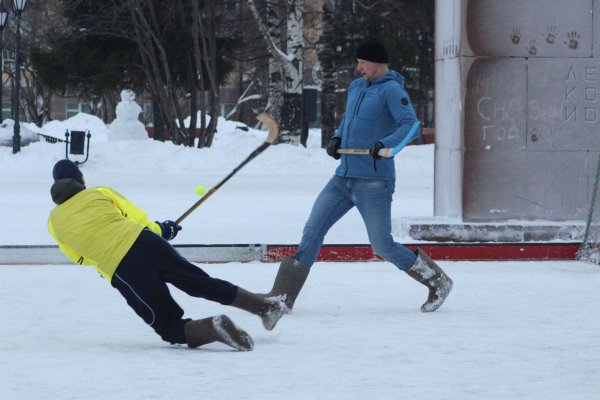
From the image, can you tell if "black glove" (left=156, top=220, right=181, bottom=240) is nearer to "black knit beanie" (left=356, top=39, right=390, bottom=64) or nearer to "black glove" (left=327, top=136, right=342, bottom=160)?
"black glove" (left=327, top=136, right=342, bottom=160)

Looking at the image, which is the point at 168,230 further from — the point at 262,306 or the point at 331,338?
the point at 331,338

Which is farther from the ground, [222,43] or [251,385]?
[222,43]

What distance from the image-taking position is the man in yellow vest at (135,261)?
266 inches

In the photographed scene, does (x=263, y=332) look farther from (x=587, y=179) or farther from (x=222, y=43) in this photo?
(x=222, y=43)

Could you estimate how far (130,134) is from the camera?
105 feet

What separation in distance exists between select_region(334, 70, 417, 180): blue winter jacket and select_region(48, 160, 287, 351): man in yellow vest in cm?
151

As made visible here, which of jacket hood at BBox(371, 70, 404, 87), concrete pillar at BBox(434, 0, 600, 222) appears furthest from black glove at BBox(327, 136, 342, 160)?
concrete pillar at BBox(434, 0, 600, 222)

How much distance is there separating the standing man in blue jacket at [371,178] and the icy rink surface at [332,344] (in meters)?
0.26

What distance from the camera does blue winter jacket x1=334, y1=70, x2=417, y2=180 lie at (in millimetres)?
8016

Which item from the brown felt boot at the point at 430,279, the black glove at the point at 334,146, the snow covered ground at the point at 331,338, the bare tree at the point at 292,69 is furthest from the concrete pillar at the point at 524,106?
the bare tree at the point at 292,69

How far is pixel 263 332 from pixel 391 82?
5.58ft

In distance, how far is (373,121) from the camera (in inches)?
320

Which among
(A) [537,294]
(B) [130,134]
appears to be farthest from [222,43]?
(A) [537,294]

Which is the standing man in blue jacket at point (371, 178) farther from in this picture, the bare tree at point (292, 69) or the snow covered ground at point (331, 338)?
the bare tree at point (292, 69)
